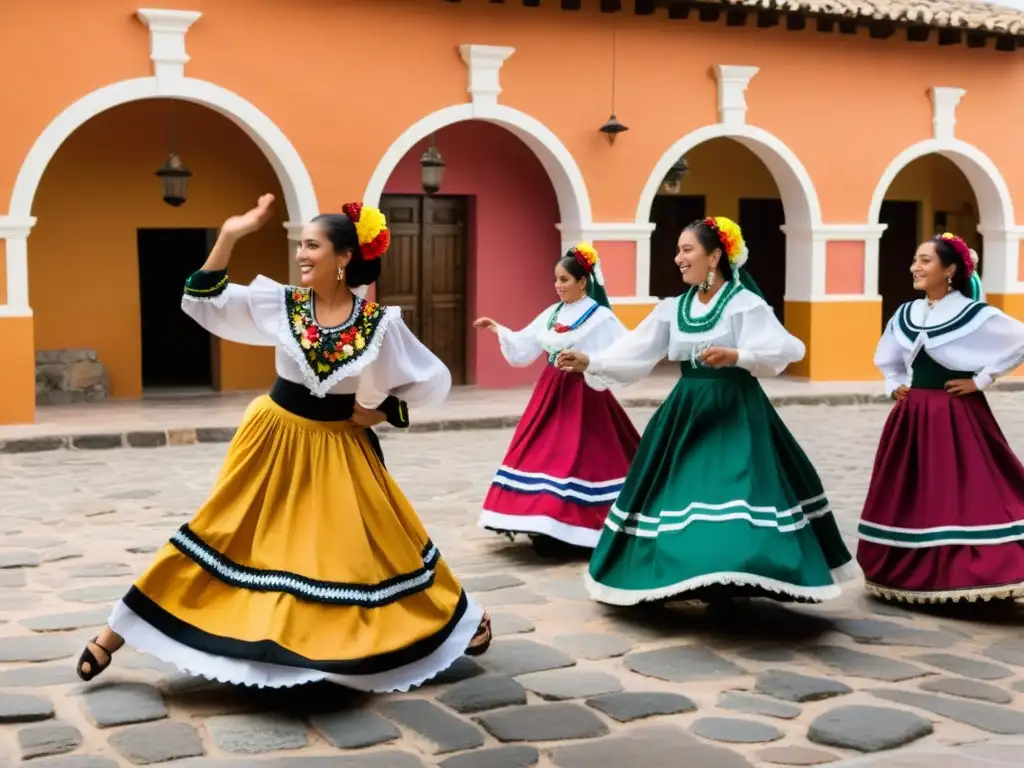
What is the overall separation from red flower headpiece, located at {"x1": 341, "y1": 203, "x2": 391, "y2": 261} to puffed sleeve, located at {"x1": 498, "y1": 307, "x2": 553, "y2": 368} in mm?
2791

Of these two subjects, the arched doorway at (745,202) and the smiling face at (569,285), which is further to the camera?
the arched doorway at (745,202)

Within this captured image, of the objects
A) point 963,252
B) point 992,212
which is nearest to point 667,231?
Answer: point 992,212

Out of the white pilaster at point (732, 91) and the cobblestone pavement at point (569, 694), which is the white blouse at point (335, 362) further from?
the white pilaster at point (732, 91)

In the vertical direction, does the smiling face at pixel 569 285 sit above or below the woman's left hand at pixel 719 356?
above

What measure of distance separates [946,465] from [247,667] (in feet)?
10.5

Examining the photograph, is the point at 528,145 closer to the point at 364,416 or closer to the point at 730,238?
the point at 730,238

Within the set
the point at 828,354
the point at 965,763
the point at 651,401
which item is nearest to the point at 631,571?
the point at 965,763

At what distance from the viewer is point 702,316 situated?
577 cm

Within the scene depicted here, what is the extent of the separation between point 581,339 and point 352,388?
275 centimetres

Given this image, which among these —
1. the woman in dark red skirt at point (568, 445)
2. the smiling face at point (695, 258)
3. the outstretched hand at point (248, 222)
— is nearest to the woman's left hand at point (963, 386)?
the smiling face at point (695, 258)

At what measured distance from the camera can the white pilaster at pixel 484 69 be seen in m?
14.2

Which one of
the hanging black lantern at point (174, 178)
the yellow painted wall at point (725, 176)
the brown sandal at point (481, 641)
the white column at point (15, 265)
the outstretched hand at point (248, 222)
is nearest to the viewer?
the outstretched hand at point (248, 222)

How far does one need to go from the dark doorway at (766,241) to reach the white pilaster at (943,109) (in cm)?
231

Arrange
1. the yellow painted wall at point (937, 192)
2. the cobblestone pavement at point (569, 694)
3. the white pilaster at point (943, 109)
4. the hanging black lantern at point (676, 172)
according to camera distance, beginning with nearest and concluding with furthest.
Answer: the cobblestone pavement at point (569, 694) → the hanging black lantern at point (676, 172) → the white pilaster at point (943, 109) → the yellow painted wall at point (937, 192)
